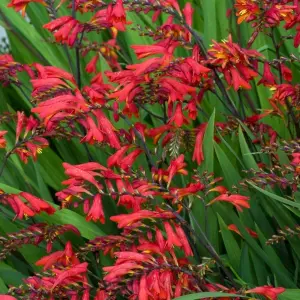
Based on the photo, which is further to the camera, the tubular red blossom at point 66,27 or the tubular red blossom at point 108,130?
the tubular red blossom at point 66,27

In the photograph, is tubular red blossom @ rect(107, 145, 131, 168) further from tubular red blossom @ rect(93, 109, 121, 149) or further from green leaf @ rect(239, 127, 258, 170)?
green leaf @ rect(239, 127, 258, 170)

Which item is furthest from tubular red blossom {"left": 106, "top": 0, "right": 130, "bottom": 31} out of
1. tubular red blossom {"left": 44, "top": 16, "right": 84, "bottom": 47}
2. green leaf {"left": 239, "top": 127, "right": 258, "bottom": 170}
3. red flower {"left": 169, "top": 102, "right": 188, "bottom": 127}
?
green leaf {"left": 239, "top": 127, "right": 258, "bottom": 170}

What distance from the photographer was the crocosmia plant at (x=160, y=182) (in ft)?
5.15

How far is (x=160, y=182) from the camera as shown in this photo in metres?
1.62

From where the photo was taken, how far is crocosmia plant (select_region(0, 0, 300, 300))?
5.15ft

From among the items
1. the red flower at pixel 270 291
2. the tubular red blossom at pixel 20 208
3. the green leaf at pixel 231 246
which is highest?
the tubular red blossom at pixel 20 208

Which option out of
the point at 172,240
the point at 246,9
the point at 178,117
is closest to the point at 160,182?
the point at 172,240

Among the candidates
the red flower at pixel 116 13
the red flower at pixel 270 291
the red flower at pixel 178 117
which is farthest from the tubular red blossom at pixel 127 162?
the red flower at pixel 270 291

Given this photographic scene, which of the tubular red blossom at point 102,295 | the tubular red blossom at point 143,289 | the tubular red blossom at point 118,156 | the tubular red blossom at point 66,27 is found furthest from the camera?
the tubular red blossom at point 66,27

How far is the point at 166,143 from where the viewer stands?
1954mm

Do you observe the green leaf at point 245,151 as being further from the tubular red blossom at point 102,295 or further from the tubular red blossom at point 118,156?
the tubular red blossom at point 102,295

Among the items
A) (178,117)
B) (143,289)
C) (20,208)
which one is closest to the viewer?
(143,289)

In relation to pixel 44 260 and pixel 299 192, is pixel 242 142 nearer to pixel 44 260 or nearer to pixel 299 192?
pixel 299 192

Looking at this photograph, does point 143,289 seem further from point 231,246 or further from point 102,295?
point 231,246
